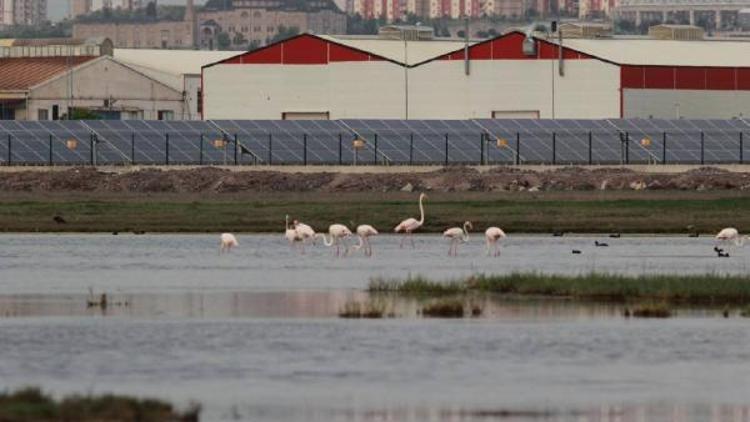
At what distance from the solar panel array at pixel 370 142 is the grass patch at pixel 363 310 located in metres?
69.7

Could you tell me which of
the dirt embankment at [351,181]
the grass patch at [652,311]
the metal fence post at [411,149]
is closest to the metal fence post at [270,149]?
the metal fence post at [411,149]

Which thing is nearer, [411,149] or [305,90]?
[411,149]

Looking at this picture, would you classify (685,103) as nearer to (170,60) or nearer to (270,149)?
(270,149)

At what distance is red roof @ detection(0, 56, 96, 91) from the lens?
151 metres

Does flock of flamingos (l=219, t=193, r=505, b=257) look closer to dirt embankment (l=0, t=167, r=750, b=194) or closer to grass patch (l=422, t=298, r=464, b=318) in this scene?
grass patch (l=422, t=298, r=464, b=318)

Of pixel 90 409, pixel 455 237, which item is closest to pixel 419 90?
pixel 455 237

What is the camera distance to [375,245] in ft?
216

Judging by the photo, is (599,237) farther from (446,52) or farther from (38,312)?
(446,52)

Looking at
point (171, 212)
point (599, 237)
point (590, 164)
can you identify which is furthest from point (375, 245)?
point (590, 164)

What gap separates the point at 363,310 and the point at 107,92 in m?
118

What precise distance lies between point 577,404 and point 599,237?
133 ft

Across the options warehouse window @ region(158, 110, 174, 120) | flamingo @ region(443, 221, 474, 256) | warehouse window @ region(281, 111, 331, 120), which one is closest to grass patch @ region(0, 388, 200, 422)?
flamingo @ region(443, 221, 474, 256)

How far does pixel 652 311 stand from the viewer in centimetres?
4125

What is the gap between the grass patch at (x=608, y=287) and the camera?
44.1 metres
